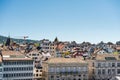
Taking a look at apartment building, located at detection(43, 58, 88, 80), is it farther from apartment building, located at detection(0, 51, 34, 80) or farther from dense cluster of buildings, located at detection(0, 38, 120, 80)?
apartment building, located at detection(0, 51, 34, 80)

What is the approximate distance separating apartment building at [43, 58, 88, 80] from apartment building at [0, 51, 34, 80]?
18.6 ft

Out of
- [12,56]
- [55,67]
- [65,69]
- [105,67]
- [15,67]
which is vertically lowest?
[65,69]

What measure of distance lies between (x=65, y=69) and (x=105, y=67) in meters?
11.0

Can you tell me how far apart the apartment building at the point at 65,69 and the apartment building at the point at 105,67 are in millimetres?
4013

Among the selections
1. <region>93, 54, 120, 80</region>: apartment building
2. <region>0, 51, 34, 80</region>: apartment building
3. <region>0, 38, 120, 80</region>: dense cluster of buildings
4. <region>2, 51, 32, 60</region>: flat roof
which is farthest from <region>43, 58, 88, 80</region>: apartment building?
<region>2, 51, 32, 60</region>: flat roof

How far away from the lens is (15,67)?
7719 cm

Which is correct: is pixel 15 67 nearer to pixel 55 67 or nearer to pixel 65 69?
pixel 55 67

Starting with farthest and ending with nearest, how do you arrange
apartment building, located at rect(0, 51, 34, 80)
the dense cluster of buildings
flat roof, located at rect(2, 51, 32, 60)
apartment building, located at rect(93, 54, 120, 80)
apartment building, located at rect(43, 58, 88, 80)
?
apartment building, located at rect(93, 54, 120, 80), apartment building, located at rect(43, 58, 88, 80), flat roof, located at rect(2, 51, 32, 60), the dense cluster of buildings, apartment building, located at rect(0, 51, 34, 80)

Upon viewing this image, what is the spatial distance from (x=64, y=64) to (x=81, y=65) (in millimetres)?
4184

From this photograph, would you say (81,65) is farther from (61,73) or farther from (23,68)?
(23,68)

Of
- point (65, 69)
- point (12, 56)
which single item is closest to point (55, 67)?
point (65, 69)

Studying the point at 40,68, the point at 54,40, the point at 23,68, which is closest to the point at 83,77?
the point at 40,68

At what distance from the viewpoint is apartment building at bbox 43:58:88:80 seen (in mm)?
83500

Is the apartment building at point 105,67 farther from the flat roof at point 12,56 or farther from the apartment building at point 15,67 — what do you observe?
the flat roof at point 12,56
